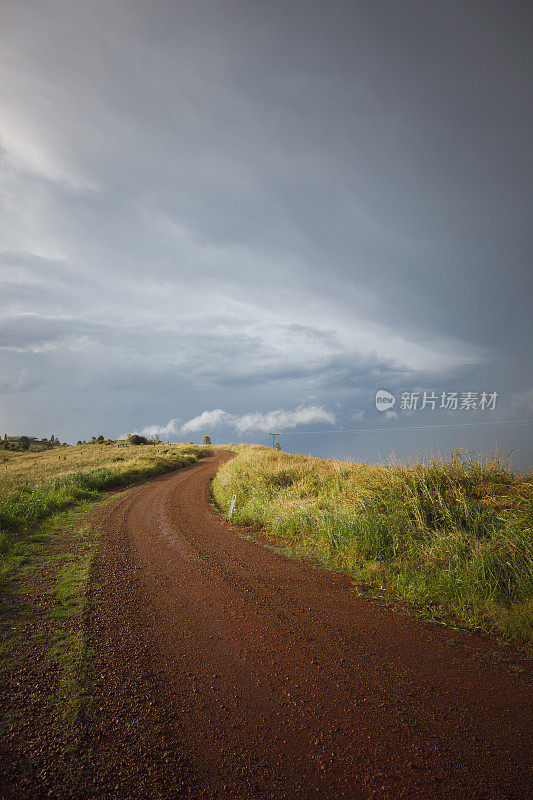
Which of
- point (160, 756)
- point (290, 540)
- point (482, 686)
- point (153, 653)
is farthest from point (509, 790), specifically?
point (290, 540)

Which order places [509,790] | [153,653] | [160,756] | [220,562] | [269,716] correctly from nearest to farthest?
[509,790], [160,756], [269,716], [153,653], [220,562]

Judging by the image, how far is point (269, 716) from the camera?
354 centimetres

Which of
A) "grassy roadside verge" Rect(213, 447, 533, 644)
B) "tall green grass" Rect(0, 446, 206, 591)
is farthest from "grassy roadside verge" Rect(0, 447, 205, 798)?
"grassy roadside verge" Rect(213, 447, 533, 644)

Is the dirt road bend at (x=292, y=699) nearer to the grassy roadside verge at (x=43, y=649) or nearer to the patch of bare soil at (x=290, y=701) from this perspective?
the patch of bare soil at (x=290, y=701)

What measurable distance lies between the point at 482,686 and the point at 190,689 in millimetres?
3459

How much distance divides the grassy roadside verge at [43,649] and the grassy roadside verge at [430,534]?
498 cm

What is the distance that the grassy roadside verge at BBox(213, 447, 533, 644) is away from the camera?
226 inches

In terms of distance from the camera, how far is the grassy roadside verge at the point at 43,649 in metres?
3.07

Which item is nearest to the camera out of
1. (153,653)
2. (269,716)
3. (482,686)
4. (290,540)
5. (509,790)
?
(509,790)

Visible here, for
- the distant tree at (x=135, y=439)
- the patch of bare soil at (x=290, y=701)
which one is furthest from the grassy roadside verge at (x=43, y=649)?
the distant tree at (x=135, y=439)

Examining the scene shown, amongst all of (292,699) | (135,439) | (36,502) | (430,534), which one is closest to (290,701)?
(292,699)

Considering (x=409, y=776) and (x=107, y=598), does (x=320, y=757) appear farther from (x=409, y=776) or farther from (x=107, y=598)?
(x=107, y=598)

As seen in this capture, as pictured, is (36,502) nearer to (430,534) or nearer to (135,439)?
(430,534)

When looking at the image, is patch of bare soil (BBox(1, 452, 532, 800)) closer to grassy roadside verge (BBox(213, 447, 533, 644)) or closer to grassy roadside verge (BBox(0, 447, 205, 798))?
grassy roadside verge (BBox(0, 447, 205, 798))
